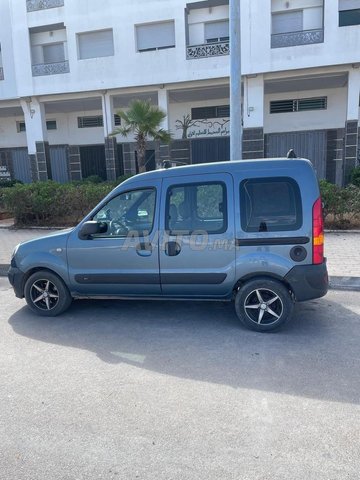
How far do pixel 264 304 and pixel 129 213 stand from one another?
1.91 m

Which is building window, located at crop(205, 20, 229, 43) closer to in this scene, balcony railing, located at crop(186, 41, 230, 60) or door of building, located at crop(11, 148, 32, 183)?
balcony railing, located at crop(186, 41, 230, 60)

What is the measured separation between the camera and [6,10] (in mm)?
17844

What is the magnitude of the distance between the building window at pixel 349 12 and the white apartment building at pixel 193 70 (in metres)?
0.04

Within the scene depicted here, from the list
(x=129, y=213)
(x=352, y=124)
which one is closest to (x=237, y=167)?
(x=129, y=213)

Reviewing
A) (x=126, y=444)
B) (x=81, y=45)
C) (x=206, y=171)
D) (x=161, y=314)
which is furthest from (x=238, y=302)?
(x=81, y=45)

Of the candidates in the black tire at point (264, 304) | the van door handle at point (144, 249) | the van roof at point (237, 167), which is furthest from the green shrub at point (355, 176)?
the van door handle at point (144, 249)

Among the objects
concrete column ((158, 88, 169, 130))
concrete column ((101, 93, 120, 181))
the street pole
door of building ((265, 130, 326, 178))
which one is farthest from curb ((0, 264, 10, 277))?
door of building ((265, 130, 326, 178))

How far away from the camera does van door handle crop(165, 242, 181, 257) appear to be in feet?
15.2

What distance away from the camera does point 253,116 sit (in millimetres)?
15711

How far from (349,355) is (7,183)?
19.4 meters

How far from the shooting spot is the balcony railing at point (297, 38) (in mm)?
14467

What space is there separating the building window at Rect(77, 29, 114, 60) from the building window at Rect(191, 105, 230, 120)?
465 cm

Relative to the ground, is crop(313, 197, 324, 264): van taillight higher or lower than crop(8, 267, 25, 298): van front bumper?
higher

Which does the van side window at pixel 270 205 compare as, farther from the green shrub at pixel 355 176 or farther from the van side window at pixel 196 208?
the green shrub at pixel 355 176
